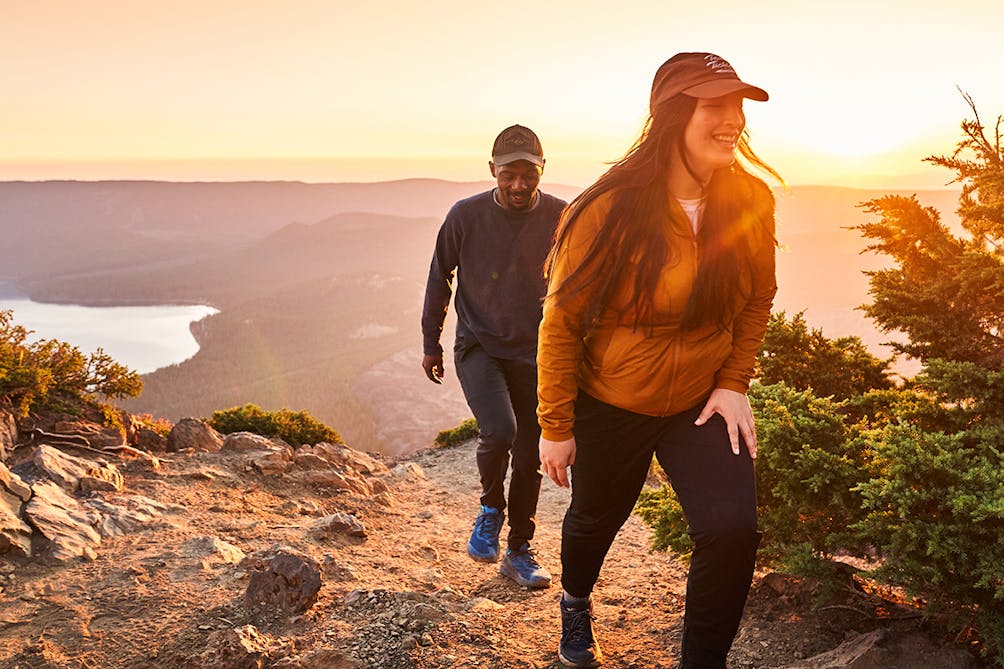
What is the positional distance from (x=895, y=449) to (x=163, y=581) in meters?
3.93

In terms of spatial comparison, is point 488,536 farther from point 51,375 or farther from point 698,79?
point 51,375

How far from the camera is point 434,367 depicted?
14.3ft

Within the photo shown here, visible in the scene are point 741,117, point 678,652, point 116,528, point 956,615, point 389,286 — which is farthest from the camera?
point 389,286

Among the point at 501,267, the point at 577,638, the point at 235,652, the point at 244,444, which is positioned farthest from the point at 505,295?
the point at 244,444

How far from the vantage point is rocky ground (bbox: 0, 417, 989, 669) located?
3.04m

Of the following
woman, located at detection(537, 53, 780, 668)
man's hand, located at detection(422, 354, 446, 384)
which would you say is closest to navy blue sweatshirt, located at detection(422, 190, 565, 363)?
man's hand, located at detection(422, 354, 446, 384)

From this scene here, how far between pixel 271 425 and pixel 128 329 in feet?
592

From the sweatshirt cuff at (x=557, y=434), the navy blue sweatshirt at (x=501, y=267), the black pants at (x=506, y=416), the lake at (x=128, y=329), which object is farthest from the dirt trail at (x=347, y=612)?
the lake at (x=128, y=329)

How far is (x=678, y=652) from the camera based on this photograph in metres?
3.26

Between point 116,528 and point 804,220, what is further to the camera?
point 804,220

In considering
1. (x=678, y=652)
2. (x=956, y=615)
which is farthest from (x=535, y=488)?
(x=956, y=615)

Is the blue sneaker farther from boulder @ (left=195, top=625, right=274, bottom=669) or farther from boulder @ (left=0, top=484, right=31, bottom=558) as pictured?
boulder @ (left=0, top=484, right=31, bottom=558)

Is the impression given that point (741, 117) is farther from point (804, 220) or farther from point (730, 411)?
point (804, 220)

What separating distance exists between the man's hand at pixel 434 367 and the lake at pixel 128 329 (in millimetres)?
135956
